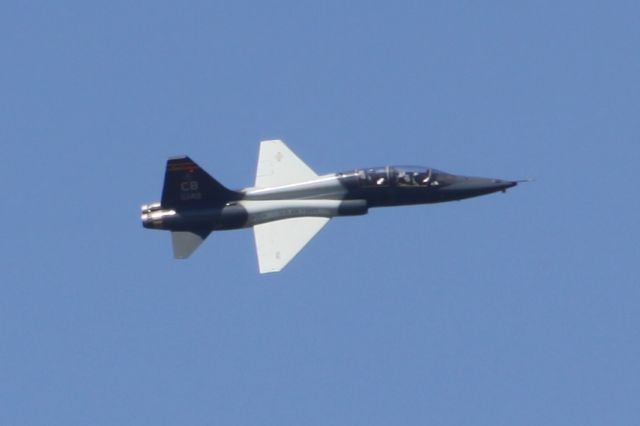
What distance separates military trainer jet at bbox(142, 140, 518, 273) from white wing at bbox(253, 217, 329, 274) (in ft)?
0.14

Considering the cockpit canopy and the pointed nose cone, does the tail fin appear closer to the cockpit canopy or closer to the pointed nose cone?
the cockpit canopy

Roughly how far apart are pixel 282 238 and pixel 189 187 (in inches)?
179

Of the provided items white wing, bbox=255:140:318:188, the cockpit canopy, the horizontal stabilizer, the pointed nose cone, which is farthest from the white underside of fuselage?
the pointed nose cone

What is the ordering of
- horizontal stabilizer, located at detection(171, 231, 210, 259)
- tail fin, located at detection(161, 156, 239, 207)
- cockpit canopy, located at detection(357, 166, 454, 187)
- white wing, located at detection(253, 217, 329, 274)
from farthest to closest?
tail fin, located at detection(161, 156, 239, 207), cockpit canopy, located at detection(357, 166, 454, 187), horizontal stabilizer, located at detection(171, 231, 210, 259), white wing, located at detection(253, 217, 329, 274)

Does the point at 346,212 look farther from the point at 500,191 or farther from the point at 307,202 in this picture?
the point at 500,191

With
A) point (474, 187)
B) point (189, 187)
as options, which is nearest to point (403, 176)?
point (474, 187)

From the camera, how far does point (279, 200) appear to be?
263ft

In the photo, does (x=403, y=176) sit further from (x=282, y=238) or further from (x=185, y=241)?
(x=185, y=241)

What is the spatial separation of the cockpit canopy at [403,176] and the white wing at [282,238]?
2491 mm

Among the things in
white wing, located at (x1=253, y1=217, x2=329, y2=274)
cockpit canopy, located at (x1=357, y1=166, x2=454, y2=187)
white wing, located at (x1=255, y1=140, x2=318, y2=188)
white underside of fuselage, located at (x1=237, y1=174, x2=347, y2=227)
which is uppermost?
white wing, located at (x1=255, y1=140, x2=318, y2=188)

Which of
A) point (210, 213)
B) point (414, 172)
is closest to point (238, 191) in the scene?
point (210, 213)

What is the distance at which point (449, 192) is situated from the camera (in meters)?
80.9

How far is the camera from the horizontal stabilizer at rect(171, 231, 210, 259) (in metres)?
79.8

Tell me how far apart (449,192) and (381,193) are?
300 centimetres
